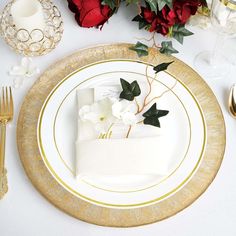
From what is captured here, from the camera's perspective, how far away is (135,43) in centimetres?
76

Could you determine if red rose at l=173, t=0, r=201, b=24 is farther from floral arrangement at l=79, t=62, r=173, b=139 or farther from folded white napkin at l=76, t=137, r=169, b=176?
folded white napkin at l=76, t=137, r=169, b=176

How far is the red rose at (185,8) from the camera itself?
69 cm

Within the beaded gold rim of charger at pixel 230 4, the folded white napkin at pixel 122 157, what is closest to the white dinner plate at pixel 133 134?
the folded white napkin at pixel 122 157

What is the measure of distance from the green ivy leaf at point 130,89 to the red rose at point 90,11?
15cm

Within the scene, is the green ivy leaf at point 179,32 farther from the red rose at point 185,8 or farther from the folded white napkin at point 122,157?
the folded white napkin at point 122,157

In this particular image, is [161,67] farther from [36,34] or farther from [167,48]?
[36,34]

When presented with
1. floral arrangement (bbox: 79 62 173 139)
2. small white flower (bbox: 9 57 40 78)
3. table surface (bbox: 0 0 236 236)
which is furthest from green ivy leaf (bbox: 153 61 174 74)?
small white flower (bbox: 9 57 40 78)

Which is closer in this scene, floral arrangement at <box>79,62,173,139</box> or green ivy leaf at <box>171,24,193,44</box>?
floral arrangement at <box>79,62,173,139</box>

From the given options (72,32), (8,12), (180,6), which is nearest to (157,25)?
(180,6)

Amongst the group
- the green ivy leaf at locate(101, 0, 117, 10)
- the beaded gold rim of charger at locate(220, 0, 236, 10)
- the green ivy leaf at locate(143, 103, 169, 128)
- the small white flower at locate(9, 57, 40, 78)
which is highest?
the green ivy leaf at locate(101, 0, 117, 10)

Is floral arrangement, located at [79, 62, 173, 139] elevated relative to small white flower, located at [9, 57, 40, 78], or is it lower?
lower

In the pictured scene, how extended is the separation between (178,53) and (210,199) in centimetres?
27

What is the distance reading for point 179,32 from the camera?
737 mm

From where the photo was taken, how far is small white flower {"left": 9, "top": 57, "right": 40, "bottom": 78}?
0.74 m
